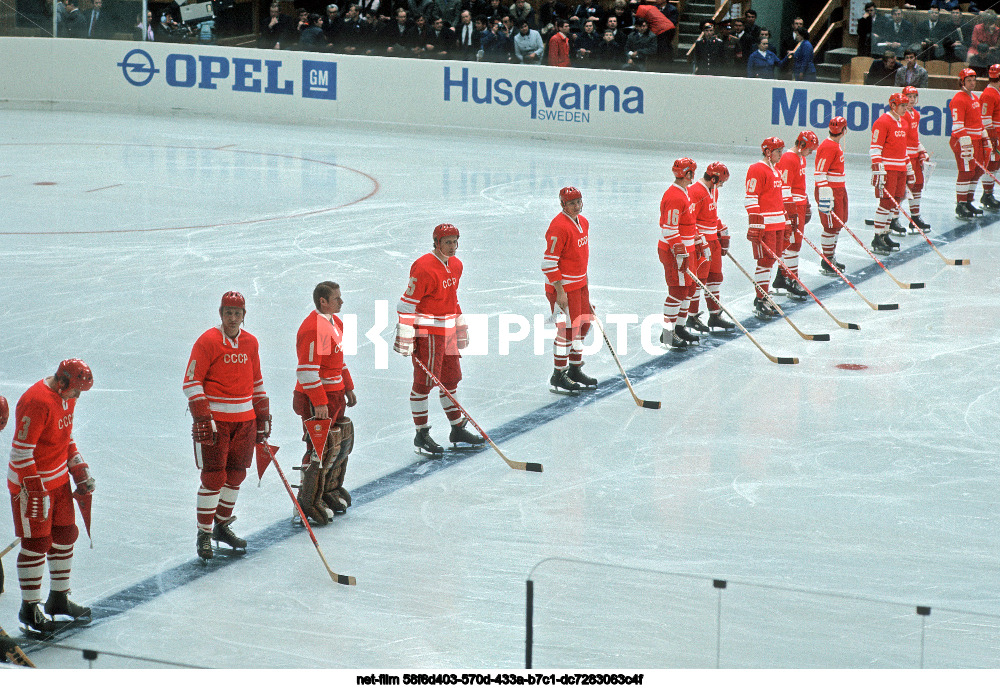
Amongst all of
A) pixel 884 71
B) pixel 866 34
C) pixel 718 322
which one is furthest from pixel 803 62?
pixel 718 322

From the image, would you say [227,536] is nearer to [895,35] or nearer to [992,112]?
[992,112]

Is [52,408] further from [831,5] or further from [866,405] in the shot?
[831,5]

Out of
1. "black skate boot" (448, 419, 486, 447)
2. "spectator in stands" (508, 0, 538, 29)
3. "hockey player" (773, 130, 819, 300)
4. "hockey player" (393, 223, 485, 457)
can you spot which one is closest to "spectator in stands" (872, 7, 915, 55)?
"spectator in stands" (508, 0, 538, 29)

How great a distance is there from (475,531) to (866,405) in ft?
12.5

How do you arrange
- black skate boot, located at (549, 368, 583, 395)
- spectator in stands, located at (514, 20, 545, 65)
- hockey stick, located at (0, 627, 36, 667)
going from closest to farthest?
1. hockey stick, located at (0, 627, 36, 667)
2. black skate boot, located at (549, 368, 583, 395)
3. spectator in stands, located at (514, 20, 545, 65)

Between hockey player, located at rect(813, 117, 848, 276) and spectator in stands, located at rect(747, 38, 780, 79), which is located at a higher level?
spectator in stands, located at rect(747, 38, 780, 79)

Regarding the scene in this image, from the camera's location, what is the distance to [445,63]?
23188 mm

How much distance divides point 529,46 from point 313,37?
4240mm

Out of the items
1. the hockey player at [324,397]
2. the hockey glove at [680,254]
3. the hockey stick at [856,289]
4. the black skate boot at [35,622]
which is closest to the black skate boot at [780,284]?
the hockey stick at [856,289]

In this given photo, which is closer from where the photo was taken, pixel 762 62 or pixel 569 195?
pixel 569 195

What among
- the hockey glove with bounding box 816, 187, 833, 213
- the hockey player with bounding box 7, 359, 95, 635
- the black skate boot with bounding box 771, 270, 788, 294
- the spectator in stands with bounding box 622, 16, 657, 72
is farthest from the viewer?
the spectator in stands with bounding box 622, 16, 657, 72

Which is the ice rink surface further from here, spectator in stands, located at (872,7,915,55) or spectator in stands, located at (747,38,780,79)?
spectator in stands, located at (747,38,780,79)

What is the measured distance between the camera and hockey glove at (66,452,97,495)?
5934mm

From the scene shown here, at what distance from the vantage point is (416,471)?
806 cm
